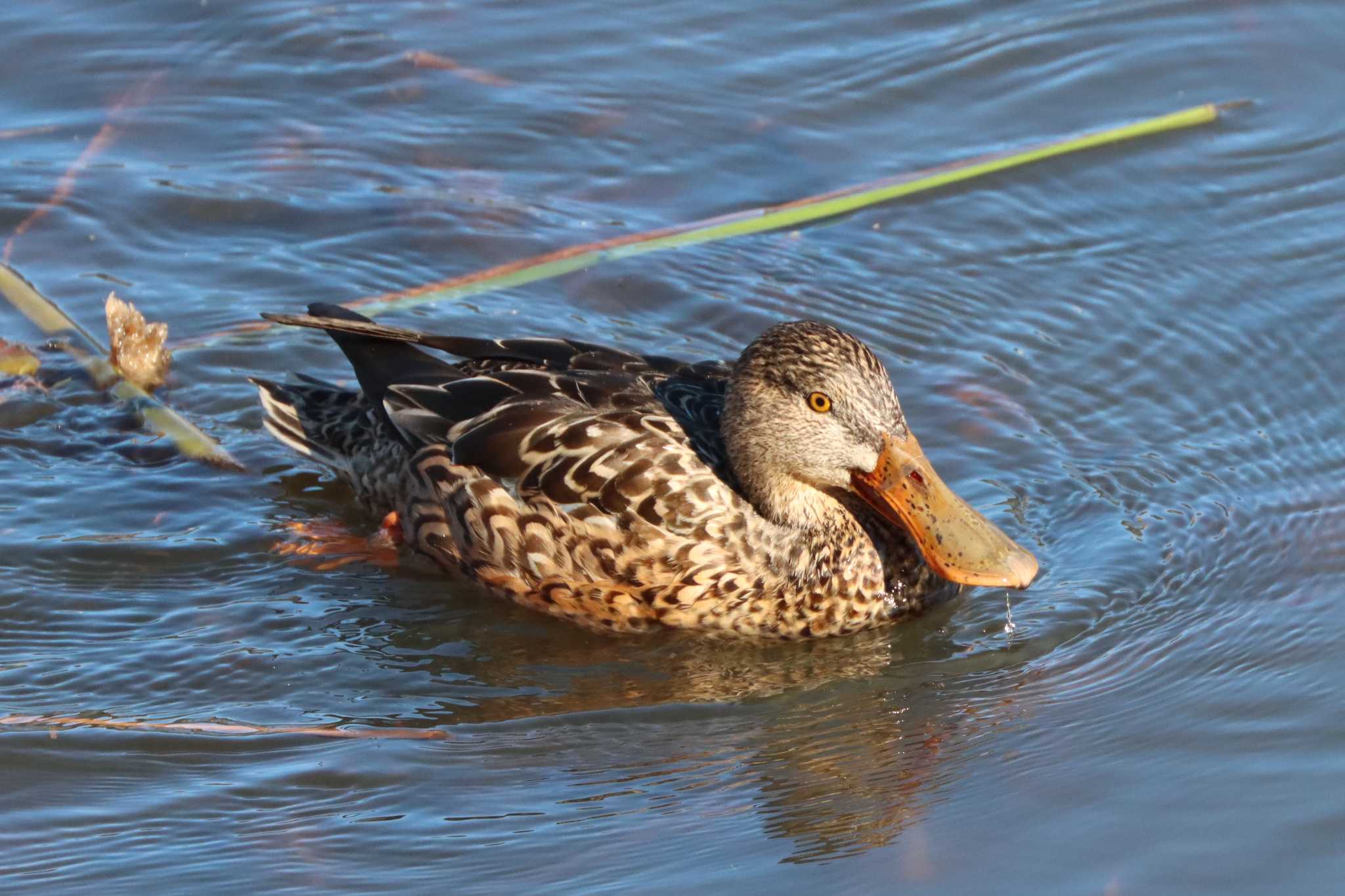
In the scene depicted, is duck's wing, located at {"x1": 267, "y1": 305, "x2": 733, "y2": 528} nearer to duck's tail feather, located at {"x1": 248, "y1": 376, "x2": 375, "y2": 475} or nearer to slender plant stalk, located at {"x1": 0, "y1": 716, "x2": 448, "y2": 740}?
duck's tail feather, located at {"x1": 248, "y1": 376, "x2": 375, "y2": 475}

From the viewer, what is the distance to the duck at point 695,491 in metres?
6.92

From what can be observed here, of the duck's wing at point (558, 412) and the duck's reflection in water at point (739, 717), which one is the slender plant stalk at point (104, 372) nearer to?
the duck's wing at point (558, 412)

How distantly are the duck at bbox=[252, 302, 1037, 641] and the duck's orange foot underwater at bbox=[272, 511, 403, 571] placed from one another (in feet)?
0.96

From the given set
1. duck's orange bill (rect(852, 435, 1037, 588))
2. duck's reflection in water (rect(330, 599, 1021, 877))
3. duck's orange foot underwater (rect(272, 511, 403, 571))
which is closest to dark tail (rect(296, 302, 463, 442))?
duck's orange foot underwater (rect(272, 511, 403, 571))

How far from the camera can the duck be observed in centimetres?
692

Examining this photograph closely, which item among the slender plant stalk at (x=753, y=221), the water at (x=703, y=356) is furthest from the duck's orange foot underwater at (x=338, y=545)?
the slender plant stalk at (x=753, y=221)

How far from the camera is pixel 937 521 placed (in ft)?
22.5

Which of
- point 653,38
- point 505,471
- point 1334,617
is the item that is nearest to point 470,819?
point 505,471

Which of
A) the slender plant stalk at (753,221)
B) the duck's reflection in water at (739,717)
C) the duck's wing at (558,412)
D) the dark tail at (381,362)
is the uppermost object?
the slender plant stalk at (753,221)

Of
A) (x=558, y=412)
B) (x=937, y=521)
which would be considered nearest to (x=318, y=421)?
(x=558, y=412)

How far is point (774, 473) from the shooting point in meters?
7.16

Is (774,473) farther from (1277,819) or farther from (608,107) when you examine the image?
(608,107)

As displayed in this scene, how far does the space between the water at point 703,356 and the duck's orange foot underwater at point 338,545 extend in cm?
13

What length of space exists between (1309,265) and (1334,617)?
9.45ft
